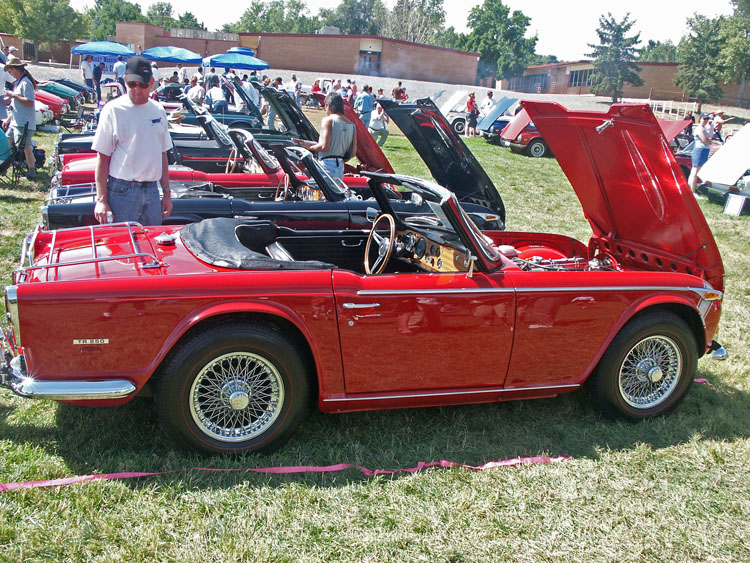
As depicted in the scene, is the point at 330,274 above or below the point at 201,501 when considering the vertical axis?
above

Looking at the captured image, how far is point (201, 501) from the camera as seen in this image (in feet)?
9.98

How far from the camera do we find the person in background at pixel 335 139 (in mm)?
7355

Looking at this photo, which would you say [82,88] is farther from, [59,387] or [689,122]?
[59,387]

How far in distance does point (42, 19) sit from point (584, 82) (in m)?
55.0

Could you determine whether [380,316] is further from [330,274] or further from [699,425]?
[699,425]

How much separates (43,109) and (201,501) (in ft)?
51.6

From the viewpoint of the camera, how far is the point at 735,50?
5272 centimetres

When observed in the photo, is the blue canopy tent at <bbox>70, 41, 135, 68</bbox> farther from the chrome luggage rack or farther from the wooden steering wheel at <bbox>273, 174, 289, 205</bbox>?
the chrome luggage rack

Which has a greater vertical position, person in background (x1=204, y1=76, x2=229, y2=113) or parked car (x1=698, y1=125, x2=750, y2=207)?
person in background (x1=204, y1=76, x2=229, y2=113)

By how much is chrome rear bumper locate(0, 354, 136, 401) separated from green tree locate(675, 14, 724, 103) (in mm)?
60824

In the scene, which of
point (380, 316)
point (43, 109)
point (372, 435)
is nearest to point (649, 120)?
point (380, 316)

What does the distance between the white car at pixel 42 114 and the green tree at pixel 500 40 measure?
7235cm

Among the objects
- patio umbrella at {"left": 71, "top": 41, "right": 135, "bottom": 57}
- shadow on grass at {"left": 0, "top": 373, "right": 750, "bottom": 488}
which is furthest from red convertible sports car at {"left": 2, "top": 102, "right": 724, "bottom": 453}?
patio umbrella at {"left": 71, "top": 41, "right": 135, "bottom": 57}

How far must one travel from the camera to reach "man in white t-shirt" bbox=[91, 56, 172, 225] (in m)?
4.44
